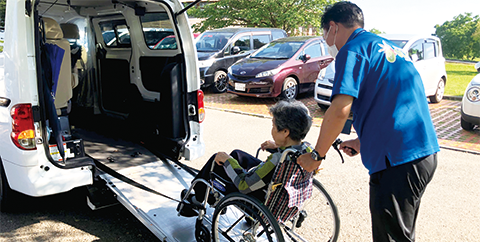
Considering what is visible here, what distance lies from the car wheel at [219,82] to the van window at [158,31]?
21.8 ft

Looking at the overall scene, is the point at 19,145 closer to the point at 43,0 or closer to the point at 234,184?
the point at 234,184

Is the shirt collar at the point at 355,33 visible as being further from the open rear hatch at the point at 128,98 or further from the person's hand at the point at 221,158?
the open rear hatch at the point at 128,98

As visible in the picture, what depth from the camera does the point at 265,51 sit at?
1122cm

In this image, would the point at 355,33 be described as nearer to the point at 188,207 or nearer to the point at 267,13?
the point at 188,207

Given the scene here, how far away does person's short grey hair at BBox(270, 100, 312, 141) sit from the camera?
8.74ft

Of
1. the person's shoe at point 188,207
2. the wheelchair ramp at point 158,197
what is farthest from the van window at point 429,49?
the person's shoe at point 188,207

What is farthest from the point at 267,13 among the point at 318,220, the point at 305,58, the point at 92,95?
the point at 318,220

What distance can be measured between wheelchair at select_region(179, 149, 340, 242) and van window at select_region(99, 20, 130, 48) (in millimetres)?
3198

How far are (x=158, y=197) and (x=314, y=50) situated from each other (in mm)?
8363

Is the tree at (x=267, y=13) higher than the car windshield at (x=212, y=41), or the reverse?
the tree at (x=267, y=13)

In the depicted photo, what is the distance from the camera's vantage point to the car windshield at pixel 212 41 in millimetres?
12091

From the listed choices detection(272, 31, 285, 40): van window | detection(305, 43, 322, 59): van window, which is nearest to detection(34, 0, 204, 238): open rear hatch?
detection(305, 43, 322, 59): van window

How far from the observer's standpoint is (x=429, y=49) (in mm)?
9828

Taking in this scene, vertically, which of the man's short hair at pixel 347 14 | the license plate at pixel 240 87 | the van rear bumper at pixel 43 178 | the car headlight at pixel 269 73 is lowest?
the van rear bumper at pixel 43 178
